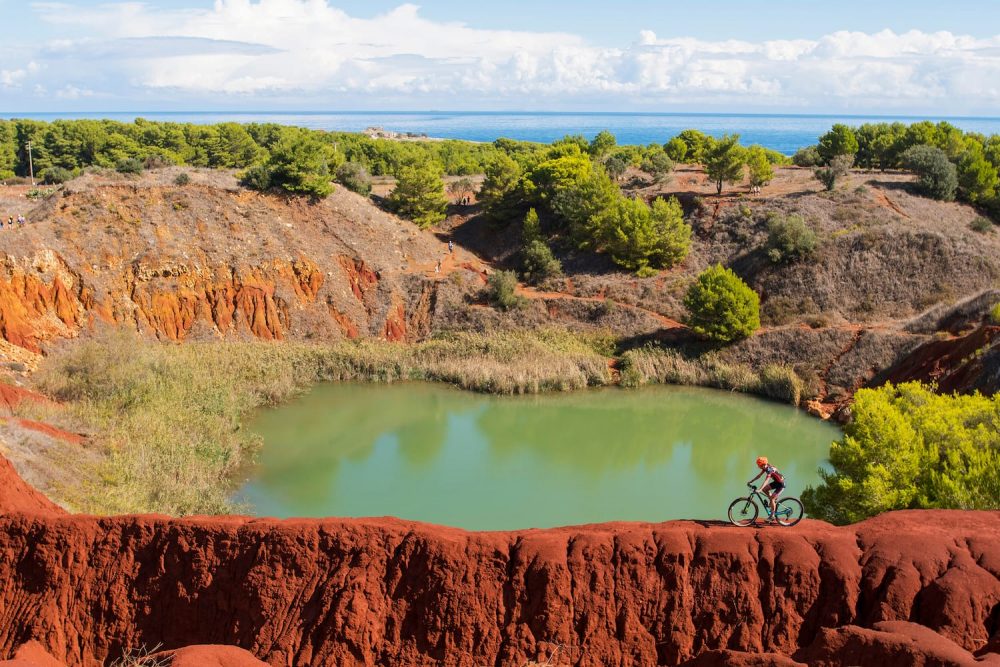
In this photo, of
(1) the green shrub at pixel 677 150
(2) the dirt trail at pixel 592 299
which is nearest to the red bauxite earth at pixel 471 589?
(2) the dirt trail at pixel 592 299

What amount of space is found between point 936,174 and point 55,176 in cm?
5307

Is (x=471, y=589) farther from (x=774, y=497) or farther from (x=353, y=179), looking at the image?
(x=353, y=179)

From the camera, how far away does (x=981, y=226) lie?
38312 millimetres

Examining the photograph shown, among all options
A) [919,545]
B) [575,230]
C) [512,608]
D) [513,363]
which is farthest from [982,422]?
[575,230]

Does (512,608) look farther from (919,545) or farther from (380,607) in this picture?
(919,545)

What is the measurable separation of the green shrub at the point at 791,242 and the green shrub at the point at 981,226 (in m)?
8.45

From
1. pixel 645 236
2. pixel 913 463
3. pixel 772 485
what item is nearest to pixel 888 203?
pixel 645 236

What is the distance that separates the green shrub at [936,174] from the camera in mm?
40938

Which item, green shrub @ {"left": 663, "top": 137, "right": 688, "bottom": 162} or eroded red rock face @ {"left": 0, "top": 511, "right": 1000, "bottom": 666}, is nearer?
eroded red rock face @ {"left": 0, "top": 511, "right": 1000, "bottom": 666}

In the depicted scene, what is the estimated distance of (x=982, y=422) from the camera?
51.4ft

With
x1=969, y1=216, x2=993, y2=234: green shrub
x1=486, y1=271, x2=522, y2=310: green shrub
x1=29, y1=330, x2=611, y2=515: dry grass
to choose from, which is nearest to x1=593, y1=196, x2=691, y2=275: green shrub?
x1=486, y1=271, x2=522, y2=310: green shrub

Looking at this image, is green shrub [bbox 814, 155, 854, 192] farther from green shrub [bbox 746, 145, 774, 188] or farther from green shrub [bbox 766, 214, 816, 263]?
green shrub [bbox 766, 214, 816, 263]

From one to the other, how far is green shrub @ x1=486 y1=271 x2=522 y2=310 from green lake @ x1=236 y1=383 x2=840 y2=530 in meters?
6.82

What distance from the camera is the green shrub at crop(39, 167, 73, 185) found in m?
53.4
